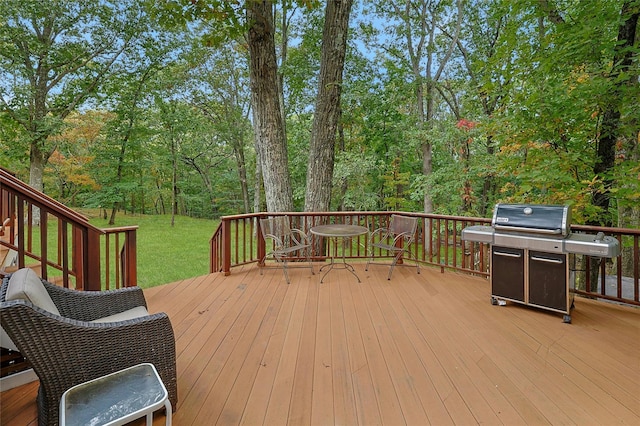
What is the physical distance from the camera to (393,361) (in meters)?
2.33

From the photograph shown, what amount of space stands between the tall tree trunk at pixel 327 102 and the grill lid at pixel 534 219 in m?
3.15

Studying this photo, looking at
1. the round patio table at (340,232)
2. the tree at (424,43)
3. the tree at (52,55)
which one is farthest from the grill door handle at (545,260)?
the tree at (52,55)

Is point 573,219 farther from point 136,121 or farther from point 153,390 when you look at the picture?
point 136,121

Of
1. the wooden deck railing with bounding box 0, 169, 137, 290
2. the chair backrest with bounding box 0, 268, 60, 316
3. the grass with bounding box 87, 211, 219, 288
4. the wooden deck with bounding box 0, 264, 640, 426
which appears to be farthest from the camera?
the grass with bounding box 87, 211, 219, 288

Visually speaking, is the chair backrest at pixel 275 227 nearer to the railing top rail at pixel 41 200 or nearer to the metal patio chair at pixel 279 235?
the metal patio chair at pixel 279 235

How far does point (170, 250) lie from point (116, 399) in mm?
9670

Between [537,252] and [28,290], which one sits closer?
[28,290]

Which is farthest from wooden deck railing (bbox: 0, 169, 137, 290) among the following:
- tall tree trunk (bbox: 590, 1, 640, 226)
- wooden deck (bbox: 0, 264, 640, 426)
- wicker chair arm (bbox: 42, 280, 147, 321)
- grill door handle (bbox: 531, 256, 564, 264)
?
tall tree trunk (bbox: 590, 1, 640, 226)

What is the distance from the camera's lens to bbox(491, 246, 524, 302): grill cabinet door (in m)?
3.19

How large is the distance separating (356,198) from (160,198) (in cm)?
1588

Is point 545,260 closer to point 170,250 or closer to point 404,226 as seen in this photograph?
point 404,226

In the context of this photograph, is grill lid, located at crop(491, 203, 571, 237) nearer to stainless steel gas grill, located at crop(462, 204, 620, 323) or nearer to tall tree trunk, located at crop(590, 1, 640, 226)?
stainless steel gas grill, located at crop(462, 204, 620, 323)

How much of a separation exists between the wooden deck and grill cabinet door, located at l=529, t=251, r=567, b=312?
174 mm

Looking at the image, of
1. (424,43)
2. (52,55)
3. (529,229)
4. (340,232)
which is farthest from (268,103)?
(52,55)
